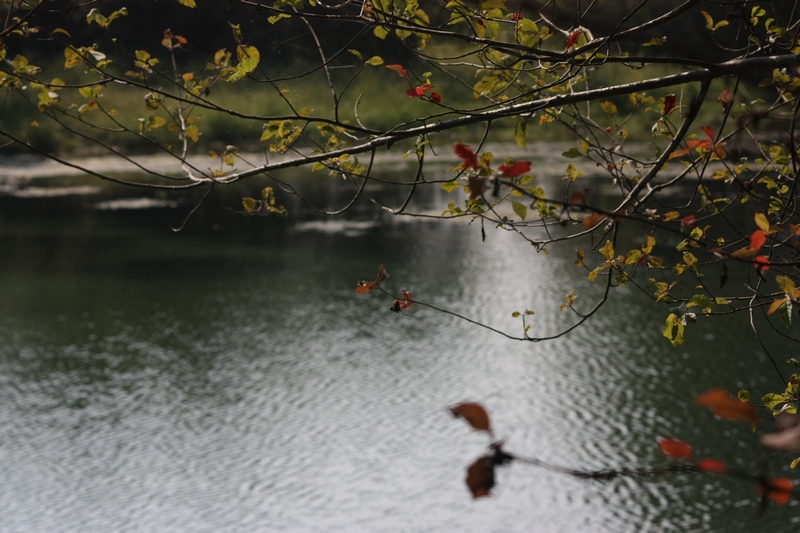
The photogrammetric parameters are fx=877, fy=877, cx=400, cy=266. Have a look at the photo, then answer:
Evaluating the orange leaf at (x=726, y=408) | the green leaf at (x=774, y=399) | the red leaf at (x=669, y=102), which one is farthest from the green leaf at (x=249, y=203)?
the orange leaf at (x=726, y=408)

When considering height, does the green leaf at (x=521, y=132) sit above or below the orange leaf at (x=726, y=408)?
above

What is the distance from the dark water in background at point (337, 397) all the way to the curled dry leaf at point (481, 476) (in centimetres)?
522

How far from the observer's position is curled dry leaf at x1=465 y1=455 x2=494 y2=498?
3.10 ft

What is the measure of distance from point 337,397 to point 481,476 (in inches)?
391

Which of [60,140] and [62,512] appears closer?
[62,512]

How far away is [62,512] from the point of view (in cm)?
841

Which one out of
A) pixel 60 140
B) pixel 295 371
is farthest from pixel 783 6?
pixel 60 140

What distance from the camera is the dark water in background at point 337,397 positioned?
Result: 337 inches

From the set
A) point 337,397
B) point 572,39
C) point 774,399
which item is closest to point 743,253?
point 572,39

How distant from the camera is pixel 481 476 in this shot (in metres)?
0.95

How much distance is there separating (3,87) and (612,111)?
201 cm

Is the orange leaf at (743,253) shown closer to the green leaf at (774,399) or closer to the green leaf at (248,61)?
the green leaf at (774,399)

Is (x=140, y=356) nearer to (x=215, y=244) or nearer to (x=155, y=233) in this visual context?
(x=215, y=244)

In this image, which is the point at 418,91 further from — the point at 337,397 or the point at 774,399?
the point at 337,397
